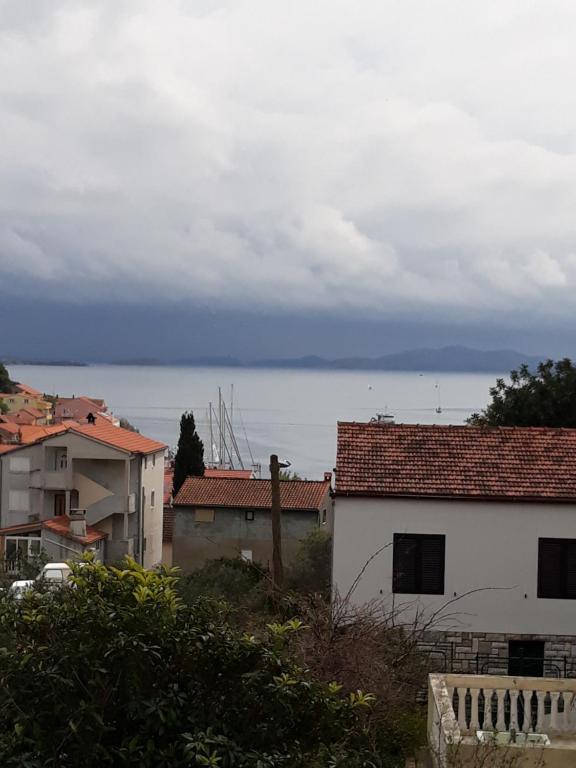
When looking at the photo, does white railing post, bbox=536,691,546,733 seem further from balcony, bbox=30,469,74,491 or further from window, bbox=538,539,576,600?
balcony, bbox=30,469,74,491

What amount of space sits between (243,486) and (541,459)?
23.1 m

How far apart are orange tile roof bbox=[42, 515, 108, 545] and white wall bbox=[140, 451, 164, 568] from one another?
14.7ft

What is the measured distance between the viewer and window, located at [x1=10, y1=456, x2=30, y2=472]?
4456cm

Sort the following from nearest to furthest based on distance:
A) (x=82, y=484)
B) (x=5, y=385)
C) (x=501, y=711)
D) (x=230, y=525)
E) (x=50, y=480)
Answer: (x=501, y=711), (x=230, y=525), (x=82, y=484), (x=50, y=480), (x=5, y=385)

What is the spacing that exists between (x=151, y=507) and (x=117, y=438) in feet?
14.3

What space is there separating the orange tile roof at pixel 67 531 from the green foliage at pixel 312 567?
35.9ft

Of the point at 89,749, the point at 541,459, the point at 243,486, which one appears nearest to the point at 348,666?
the point at 89,749

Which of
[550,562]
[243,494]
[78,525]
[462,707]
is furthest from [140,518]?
Answer: [462,707]

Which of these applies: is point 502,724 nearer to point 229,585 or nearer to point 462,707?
point 462,707

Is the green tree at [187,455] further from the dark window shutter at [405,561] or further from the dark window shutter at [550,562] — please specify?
the dark window shutter at [550,562]

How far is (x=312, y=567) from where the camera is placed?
29891 millimetres

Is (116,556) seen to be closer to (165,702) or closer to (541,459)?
(541,459)

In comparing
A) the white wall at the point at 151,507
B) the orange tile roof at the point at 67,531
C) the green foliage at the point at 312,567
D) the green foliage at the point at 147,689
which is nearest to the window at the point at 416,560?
the green foliage at the point at 312,567

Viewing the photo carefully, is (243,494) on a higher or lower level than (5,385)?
lower
